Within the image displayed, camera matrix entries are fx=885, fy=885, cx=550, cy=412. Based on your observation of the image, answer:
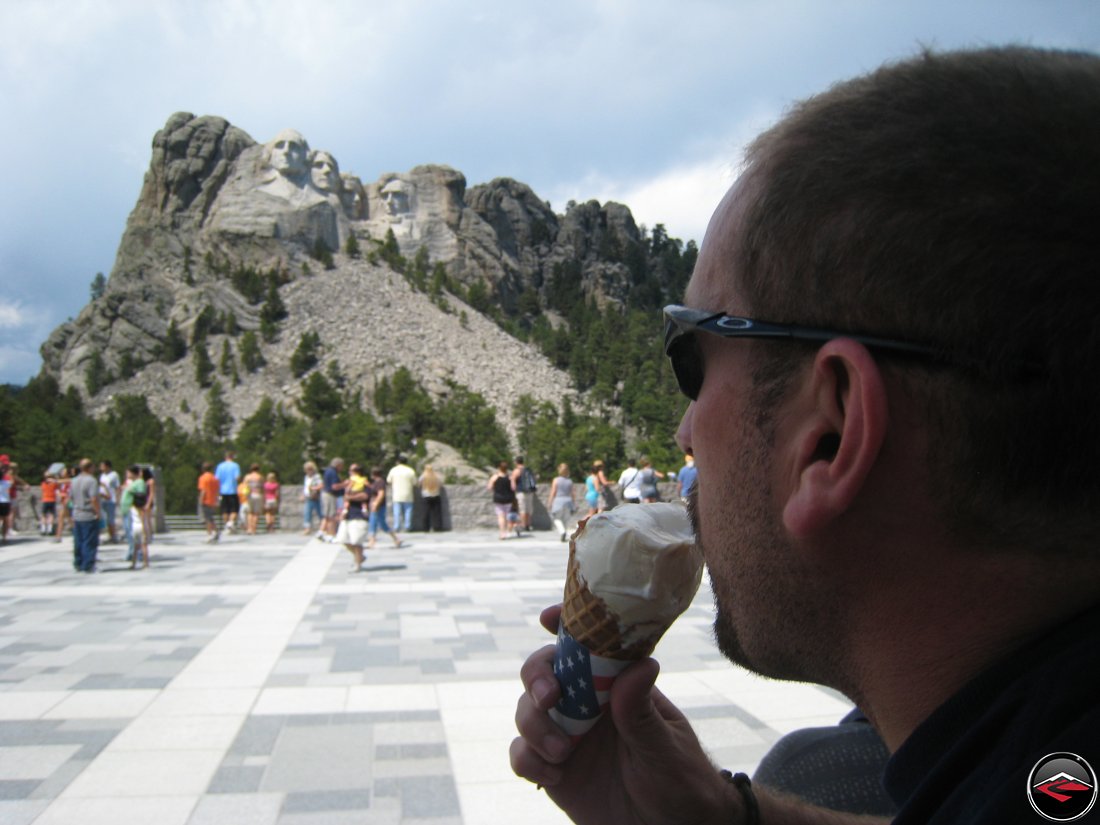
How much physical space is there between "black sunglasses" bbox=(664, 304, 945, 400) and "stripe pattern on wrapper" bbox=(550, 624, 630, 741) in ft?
1.58

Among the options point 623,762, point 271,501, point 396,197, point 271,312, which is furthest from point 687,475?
point 396,197

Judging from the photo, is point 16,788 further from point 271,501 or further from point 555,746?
point 271,501

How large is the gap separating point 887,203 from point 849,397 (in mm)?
219

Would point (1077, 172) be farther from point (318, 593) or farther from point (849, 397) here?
point (318, 593)

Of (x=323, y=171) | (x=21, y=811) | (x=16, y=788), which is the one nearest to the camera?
(x=21, y=811)

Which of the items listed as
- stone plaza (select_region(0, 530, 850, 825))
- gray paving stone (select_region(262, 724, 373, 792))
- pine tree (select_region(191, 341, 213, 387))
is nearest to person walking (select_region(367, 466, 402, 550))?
stone plaza (select_region(0, 530, 850, 825))

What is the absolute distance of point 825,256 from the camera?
3.38 feet

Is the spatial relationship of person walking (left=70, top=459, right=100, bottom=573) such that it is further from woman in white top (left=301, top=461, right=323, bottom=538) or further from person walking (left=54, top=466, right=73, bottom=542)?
woman in white top (left=301, top=461, right=323, bottom=538)

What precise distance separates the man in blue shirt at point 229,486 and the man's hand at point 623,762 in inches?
723

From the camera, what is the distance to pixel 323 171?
364 ft

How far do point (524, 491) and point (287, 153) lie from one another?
9927 cm

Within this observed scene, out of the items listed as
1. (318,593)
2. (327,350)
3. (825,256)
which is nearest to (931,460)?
(825,256)

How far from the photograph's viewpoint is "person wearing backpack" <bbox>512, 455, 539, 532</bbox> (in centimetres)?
1931

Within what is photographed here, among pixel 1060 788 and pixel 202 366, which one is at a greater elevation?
pixel 202 366
